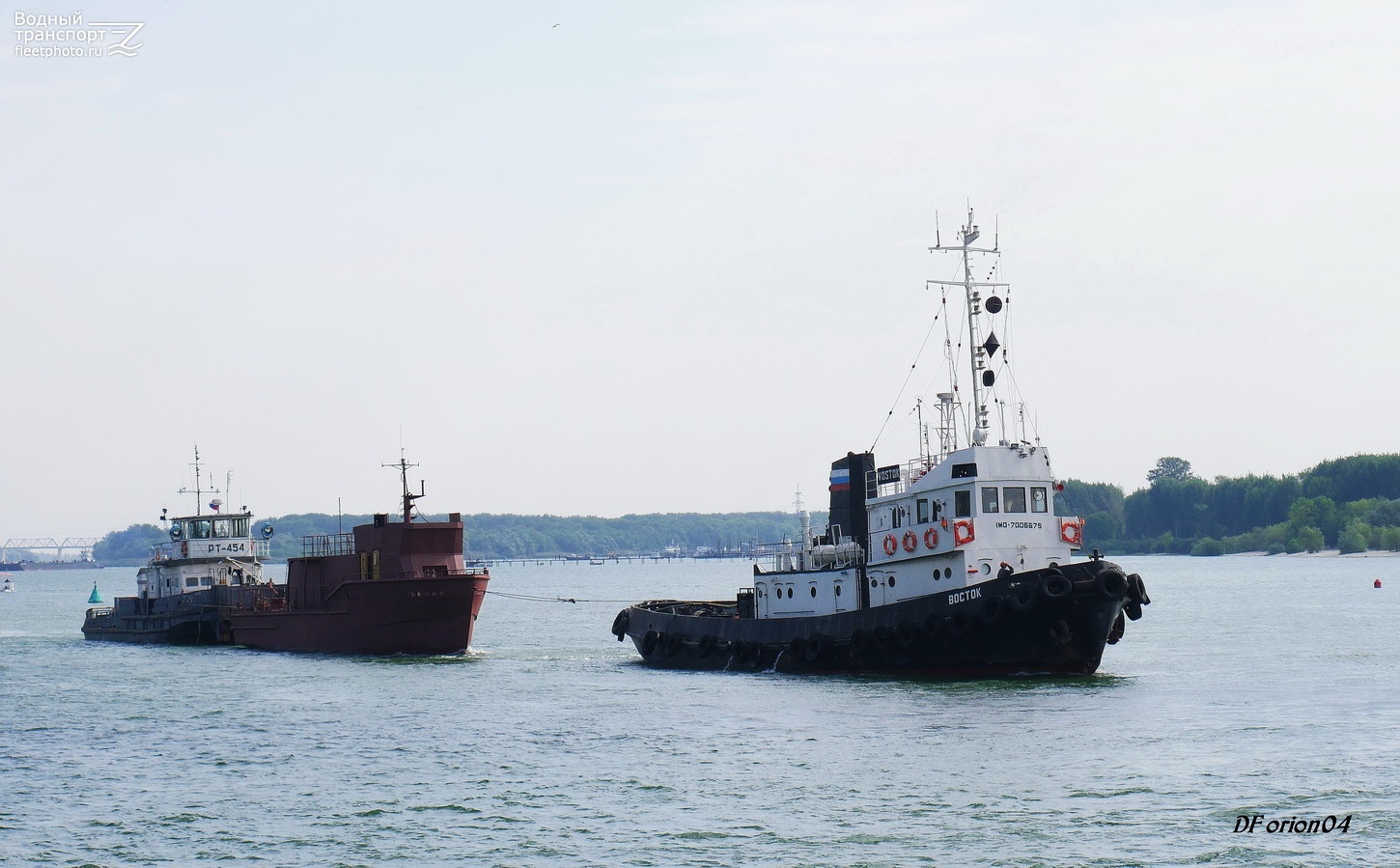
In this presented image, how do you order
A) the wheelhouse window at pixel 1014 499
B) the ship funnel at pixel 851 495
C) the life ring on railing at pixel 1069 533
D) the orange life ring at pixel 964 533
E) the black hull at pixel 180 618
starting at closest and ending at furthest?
the orange life ring at pixel 964 533, the wheelhouse window at pixel 1014 499, the life ring on railing at pixel 1069 533, the ship funnel at pixel 851 495, the black hull at pixel 180 618

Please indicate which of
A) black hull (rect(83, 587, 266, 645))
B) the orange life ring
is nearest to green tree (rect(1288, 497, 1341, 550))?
black hull (rect(83, 587, 266, 645))

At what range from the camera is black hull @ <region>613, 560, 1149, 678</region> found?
34562 millimetres

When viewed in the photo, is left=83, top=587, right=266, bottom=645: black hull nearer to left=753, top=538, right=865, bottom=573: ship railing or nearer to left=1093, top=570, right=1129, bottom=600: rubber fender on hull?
left=753, top=538, right=865, bottom=573: ship railing

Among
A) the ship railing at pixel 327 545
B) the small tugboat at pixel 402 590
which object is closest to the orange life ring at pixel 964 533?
the small tugboat at pixel 402 590

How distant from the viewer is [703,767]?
1067 inches

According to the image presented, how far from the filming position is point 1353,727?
2972cm

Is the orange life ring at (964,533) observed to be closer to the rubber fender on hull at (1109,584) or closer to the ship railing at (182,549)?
the rubber fender on hull at (1109,584)

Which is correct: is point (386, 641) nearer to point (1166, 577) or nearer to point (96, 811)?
point (96, 811)

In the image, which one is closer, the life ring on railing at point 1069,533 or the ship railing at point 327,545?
the life ring on railing at point 1069,533

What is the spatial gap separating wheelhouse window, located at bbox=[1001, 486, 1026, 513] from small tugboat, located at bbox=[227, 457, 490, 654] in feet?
64.3

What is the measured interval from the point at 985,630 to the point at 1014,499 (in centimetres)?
356

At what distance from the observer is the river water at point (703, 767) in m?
21.3

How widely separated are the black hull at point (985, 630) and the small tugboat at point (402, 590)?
13.8 m

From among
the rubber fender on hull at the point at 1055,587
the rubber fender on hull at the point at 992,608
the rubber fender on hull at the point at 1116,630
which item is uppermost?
the rubber fender on hull at the point at 1055,587
